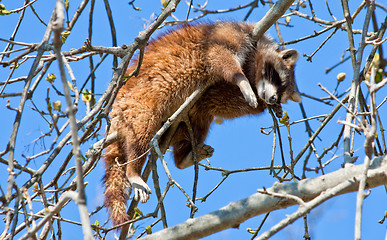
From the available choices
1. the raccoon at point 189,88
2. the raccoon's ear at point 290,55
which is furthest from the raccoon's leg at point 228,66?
the raccoon's ear at point 290,55

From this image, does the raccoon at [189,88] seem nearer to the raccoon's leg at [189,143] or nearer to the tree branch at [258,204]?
the raccoon's leg at [189,143]

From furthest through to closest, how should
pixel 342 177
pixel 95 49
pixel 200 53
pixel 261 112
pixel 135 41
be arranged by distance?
1. pixel 261 112
2. pixel 200 53
3. pixel 135 41
4. pixel 95 49
5. pixel 342 177

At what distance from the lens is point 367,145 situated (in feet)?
7.70

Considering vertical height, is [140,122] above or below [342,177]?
above

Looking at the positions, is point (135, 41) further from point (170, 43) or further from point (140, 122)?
point (170, 43)

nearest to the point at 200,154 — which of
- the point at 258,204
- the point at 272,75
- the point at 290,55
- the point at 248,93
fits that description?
the point at 248,93

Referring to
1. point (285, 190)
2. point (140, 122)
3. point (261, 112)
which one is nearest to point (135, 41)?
point (140, 122)

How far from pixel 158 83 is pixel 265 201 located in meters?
2.76

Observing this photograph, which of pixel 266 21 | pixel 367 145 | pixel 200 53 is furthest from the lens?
pixel 200 53

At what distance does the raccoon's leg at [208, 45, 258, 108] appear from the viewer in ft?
16.8

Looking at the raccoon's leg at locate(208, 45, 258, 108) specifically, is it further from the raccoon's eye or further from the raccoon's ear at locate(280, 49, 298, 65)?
the raccoon's ear at locate(280, 49, 298, 65)

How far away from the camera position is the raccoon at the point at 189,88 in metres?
5.09

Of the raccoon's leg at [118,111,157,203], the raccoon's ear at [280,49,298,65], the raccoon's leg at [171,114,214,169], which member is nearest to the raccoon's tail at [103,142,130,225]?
the raccoon's leg at [118,111,157,203]

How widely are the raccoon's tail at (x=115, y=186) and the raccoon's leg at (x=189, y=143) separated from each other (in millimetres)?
819
